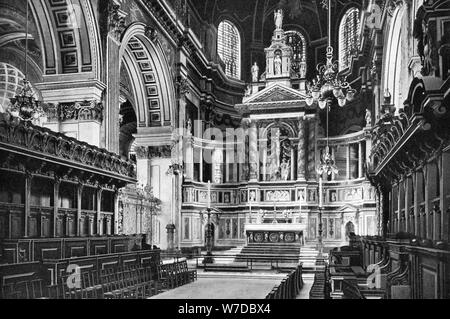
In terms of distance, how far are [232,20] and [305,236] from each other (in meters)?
8.70

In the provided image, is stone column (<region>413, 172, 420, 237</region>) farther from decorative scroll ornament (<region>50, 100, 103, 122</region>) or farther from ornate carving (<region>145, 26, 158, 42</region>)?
ornate carving (<region>145, 26, 158, 42</region>)

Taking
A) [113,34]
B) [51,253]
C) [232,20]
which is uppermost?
[232,20]

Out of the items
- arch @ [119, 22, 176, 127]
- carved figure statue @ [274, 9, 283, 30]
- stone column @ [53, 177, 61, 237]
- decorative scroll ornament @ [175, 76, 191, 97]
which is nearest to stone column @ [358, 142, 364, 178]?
carved figure statue @ [274, 9, 283, 30]

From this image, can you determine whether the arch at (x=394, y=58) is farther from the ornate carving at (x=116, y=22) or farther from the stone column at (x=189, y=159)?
the stone column at (x=189, y=159)

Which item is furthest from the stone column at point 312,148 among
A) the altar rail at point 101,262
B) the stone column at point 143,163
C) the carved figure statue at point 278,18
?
the altar rail at point 101,262

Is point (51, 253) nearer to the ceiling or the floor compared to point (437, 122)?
nearer to the floor

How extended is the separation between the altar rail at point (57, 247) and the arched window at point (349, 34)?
12126mm

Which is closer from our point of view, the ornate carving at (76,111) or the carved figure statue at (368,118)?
the ornate carving at (76,111)

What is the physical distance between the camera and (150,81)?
63.8ft

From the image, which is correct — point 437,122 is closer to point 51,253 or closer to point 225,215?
point 51,253

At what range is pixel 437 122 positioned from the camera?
6.35 m

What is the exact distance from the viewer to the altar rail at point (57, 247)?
838cm

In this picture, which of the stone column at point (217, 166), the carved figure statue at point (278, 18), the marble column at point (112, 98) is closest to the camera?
the marble column at point (112, 98)
